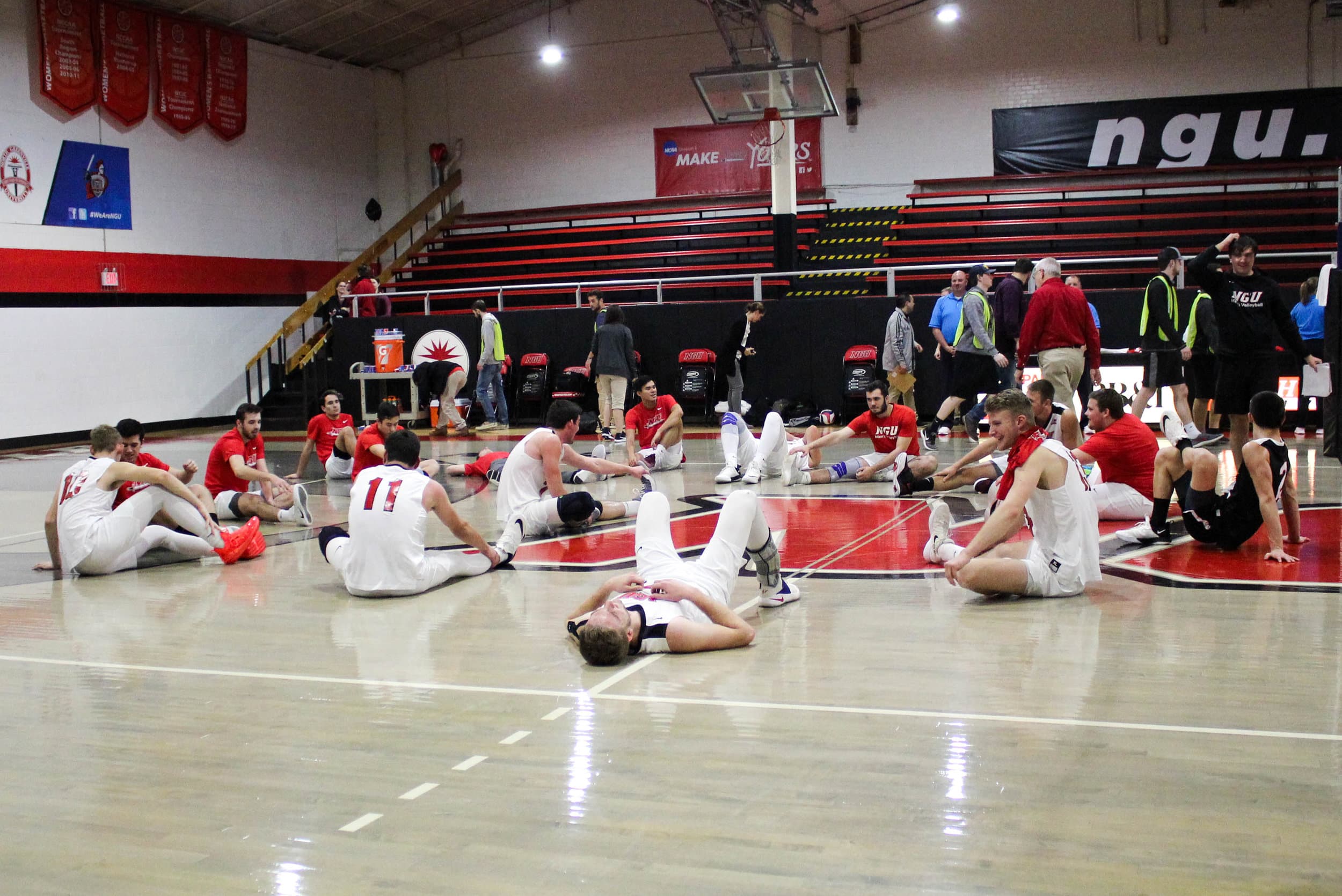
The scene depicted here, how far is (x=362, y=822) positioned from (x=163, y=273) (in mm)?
19330

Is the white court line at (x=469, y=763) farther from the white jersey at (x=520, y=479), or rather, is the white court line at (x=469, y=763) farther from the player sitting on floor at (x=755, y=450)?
the player sitting on floor at (x=755, y=450)

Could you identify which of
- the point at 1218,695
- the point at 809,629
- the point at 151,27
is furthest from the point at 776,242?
the point at 1218,695

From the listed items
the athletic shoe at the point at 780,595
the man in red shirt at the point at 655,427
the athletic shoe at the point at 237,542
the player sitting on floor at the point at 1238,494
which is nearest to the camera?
the athletic shoe at the point at 780,595

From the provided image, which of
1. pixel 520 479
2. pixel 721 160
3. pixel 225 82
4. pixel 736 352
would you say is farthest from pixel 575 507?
pixel 721 160

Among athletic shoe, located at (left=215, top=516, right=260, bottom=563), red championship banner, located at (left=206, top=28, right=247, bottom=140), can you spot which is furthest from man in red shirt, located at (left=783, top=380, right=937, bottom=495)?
red championship banner, located at (left=206, top=28, right=247, bottom=140)

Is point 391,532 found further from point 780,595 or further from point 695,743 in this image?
point 695,743

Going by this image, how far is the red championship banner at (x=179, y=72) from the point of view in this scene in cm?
2031

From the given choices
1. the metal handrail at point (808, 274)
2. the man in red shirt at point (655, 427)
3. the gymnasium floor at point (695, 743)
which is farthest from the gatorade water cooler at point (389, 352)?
the gymnasium floor at point (695, 743)

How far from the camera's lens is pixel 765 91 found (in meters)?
16.7

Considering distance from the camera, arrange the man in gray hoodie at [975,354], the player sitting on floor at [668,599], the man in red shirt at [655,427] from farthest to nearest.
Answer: the man in gray hoodie at [975,354] < the man in red shirt at [655,427] < the player sitting on floor at [668,599]

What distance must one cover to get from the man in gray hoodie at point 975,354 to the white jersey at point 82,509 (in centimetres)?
835

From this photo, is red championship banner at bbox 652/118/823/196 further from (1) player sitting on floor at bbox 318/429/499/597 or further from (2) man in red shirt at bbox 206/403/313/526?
(1) player sitting on floor at bbox 318/429/499/597

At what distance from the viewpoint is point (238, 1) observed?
20.6m

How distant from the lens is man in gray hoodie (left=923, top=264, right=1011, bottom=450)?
13102mm
